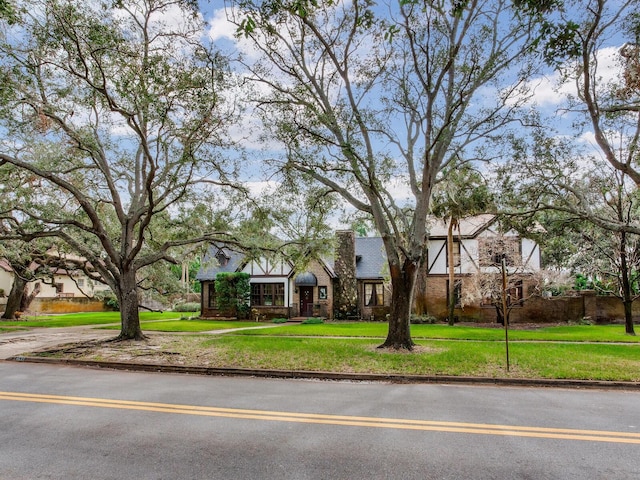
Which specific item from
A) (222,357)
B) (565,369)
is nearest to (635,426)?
(565,369)

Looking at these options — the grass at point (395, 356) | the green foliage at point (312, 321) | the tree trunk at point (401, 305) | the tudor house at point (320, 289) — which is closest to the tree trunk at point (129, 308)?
the grass at point (395, 356)

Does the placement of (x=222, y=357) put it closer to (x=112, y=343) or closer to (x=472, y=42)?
(x=112, y=343)

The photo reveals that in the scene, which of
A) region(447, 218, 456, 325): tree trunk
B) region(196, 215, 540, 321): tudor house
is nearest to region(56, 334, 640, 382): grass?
region(447, 218, 456, 325): tree trunk

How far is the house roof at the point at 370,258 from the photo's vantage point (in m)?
31.9

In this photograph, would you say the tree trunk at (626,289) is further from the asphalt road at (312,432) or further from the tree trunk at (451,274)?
the asphalt road at (312,432)

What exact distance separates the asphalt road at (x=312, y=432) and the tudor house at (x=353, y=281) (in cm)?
2062

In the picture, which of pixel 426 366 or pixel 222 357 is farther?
pixel 222 357

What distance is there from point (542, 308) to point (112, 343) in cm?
2527

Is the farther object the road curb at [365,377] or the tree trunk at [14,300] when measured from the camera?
the tree trunk at [14,300]

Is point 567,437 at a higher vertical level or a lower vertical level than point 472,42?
lower

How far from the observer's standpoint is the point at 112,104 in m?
12.7

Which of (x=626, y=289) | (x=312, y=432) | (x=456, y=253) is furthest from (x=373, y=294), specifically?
(x=312, y=432)

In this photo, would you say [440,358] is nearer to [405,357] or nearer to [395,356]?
[405,357]

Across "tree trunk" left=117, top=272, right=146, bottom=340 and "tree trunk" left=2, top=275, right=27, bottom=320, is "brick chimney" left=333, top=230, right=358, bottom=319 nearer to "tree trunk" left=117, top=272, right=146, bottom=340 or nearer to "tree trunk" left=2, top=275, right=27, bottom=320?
"tree trunk" left=117, top=272, right=146, bottom=340
